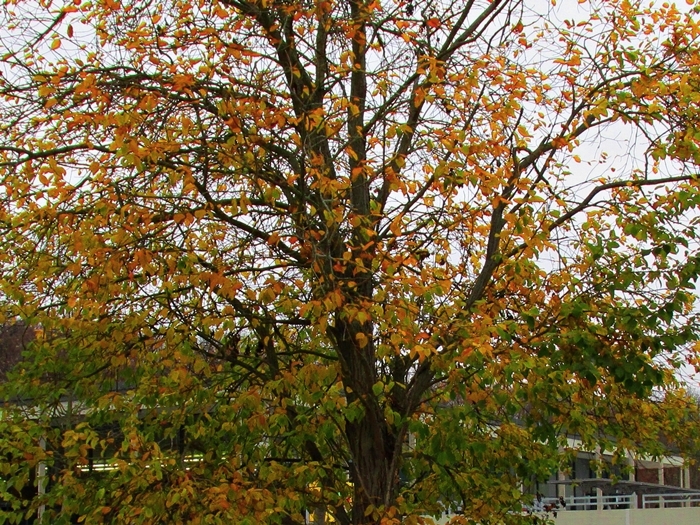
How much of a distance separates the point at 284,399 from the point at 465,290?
7.16ft

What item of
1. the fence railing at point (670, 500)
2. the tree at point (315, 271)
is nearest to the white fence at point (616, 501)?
the fence railing at point (670, 500)

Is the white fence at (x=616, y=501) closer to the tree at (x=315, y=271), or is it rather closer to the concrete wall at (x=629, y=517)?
the concrete wall at (x=629, y=517)

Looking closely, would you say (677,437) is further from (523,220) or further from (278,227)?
(278,227)

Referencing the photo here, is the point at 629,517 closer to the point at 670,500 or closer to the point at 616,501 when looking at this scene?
→ the point at 670,500

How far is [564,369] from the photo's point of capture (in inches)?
257

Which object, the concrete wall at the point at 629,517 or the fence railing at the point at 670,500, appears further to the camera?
the fence railing at the point at 670,500

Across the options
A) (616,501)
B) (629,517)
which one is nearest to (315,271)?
(629,517)

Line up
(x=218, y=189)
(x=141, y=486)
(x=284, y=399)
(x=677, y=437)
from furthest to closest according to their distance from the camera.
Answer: (x=677, y=437) < (x=218, y=189) < (x=284, y=399) < (x=141, y=486)

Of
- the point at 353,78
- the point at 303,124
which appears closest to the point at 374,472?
the point at 303,124

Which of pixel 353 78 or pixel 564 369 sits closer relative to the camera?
pixel 564 369

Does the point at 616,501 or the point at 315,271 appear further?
the point at 616,501

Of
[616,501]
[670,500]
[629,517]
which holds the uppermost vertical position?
[670,500]

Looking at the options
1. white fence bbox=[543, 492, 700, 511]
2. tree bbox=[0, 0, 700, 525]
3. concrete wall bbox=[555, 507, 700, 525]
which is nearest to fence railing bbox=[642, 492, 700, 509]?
white fence bbox=[543, 492, 700, 511]

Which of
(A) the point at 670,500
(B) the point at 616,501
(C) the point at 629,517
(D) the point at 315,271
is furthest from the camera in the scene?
(B) the point at 616,501
